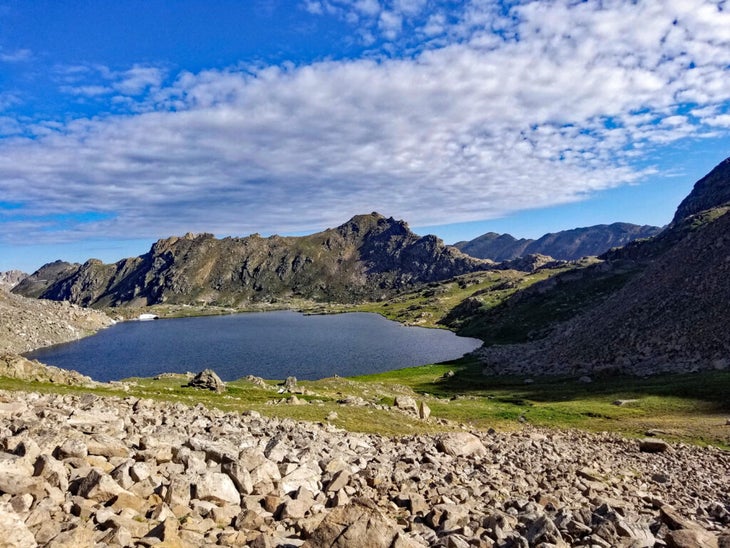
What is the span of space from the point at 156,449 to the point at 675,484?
85.5 ft

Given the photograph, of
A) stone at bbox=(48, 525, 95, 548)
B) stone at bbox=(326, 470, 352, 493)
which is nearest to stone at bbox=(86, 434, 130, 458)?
stone at bbox=(48, 525, 95, 548)

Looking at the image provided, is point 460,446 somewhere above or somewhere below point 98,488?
below

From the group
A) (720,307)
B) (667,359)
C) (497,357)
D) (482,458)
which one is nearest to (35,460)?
(482,458)

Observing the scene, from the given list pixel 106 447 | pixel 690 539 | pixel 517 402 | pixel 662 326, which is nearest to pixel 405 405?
pixel 517 402

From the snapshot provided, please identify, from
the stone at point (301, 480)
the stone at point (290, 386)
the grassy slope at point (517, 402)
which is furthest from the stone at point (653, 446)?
the stone at point (290, 386)

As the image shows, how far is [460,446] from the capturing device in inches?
1064

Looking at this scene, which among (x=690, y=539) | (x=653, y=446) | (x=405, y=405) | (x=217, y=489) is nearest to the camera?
(x=690, y=539)

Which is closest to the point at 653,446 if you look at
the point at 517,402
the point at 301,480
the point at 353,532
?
the point at 301,480

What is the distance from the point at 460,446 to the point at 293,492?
47.9ft

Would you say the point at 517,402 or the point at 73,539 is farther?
the point at 517,402

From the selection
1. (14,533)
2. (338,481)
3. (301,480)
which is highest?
(14,533)

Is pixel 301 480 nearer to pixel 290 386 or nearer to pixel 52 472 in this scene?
pixel 52 472

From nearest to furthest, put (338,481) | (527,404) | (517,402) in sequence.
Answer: (338,481), (527,404), (517,402)

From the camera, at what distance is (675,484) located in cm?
2480
